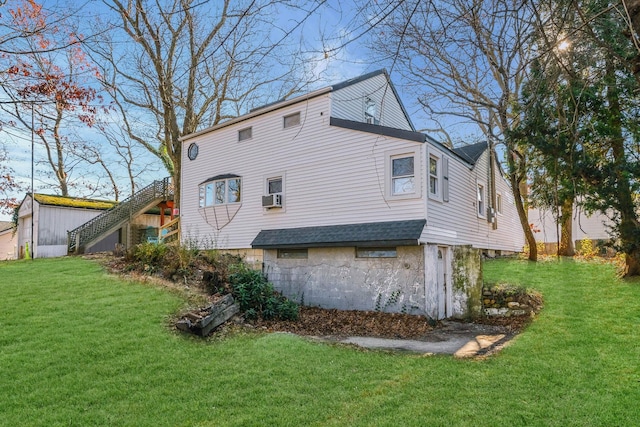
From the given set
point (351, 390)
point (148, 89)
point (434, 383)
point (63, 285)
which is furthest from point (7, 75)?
point (148, 89)

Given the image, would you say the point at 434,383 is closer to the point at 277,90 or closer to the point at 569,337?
the point at 569,337

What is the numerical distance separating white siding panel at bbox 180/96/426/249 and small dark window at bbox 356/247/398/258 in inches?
33.5

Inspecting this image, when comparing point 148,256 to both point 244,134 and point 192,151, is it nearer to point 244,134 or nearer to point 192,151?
point 244,134

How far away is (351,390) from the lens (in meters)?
4.93

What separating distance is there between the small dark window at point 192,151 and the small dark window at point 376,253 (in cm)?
905

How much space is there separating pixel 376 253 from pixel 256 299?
3565 mm

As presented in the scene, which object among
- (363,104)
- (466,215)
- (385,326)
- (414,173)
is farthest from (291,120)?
(385,326)

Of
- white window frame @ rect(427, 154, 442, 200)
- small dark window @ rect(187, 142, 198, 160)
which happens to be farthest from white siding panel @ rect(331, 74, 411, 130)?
small dark window @ rect(187, 142, 198, 160)

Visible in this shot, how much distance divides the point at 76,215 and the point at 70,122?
15.8m

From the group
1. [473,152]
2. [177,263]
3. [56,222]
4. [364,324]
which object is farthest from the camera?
[56,222]

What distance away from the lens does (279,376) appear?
210 inches

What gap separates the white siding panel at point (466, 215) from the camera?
439 inches

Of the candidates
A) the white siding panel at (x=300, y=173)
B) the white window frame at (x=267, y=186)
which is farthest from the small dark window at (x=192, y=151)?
the white window frame at (x=267, y=186)

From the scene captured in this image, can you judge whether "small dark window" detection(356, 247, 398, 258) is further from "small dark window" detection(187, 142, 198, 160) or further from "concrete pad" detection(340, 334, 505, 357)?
"small dark window" detection(187, 142, 198, 160)
